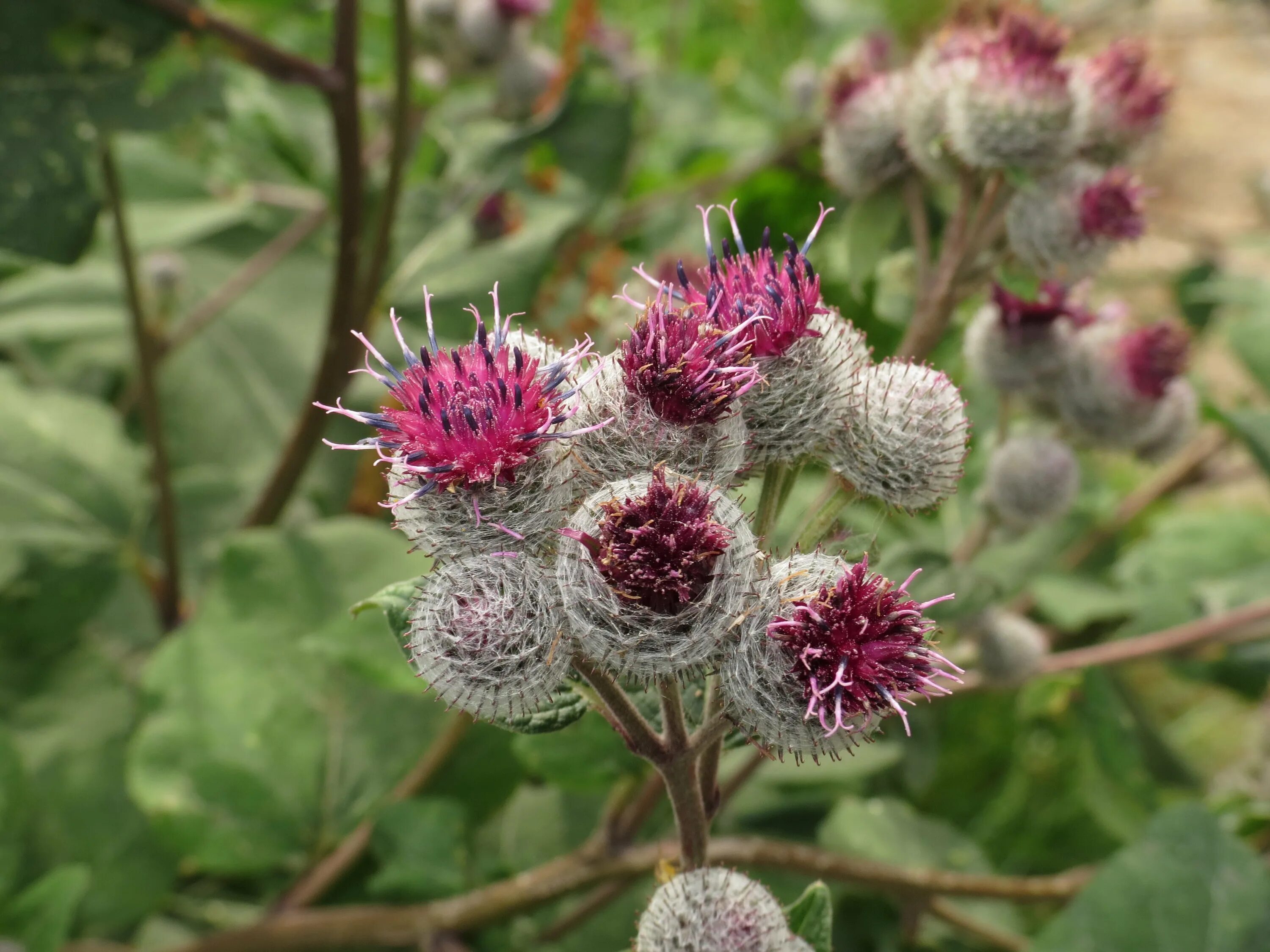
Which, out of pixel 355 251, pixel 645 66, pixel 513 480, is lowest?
pixel 513 480

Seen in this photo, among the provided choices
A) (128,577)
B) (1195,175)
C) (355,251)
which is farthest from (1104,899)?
(1195,175)

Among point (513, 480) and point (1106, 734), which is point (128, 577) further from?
point (1106, 734)

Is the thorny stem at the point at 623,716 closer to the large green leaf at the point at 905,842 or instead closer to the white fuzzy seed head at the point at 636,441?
the white fuzzy seed head at the point at 636,441

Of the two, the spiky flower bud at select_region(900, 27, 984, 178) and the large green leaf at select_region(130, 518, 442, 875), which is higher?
the spiky flower bud at select_region(900, 27, 984, 178)

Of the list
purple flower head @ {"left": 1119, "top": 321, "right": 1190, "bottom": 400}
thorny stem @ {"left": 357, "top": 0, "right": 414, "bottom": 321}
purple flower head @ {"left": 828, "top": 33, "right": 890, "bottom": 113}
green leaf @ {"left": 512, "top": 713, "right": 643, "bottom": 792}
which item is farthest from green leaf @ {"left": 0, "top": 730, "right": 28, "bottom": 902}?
purple flower head @ {"left": 1119, "top": 321, "right": 1190, "bottom": 400}

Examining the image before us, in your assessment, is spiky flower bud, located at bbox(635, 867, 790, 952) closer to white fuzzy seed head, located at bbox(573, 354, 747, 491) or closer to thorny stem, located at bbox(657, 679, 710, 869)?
thorny stem, located at bbox(657, 679, 710, 869)

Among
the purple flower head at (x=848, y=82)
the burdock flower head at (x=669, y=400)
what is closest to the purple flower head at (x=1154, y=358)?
the purple flower head at (x=848, y=82)

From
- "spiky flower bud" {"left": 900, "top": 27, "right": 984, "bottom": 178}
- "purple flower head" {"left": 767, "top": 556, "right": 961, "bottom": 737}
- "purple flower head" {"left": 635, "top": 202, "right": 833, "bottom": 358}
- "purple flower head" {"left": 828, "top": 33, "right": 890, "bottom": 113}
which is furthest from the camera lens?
"purple flower head" {"left": 828, "top": 33, "right": 890, "bottom": 113}
